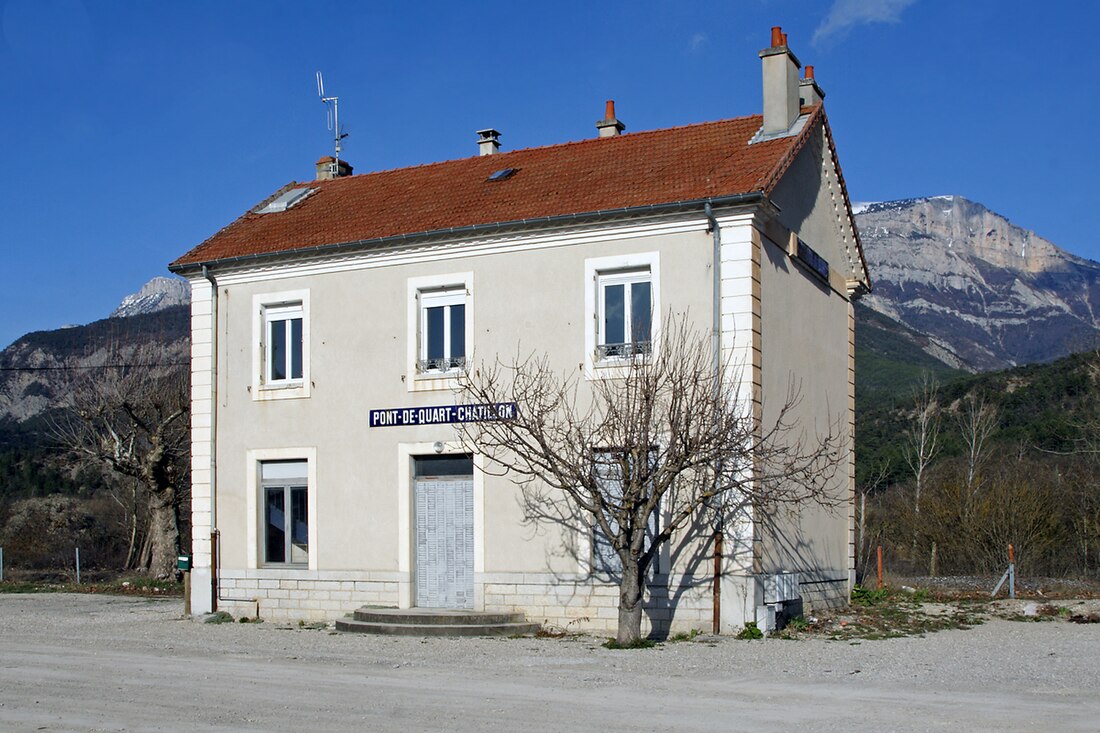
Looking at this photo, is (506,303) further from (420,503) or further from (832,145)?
(832,145)

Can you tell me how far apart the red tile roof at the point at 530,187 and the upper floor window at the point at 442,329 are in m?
1.04

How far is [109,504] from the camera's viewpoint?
44.8 meters

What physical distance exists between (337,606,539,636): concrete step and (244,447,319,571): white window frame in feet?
6.42

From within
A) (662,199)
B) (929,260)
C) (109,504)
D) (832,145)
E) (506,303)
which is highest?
(929,260)

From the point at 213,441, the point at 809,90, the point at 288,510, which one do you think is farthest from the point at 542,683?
the point at 809,90

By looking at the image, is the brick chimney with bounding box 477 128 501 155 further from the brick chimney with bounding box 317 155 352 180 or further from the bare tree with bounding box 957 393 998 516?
the bare tree with bounding box 957 393 998 516

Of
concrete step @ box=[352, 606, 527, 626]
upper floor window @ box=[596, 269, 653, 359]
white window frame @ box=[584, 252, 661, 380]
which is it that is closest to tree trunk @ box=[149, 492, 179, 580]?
concrete step @ box=[352, 606, 527, 626]

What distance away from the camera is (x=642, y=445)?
1412 centimetres

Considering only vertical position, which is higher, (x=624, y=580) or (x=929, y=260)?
(x=929, y=260)

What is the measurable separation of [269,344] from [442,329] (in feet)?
10.6

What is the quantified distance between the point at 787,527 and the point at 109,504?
34.1 m

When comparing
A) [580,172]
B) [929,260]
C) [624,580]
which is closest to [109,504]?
[580,172]

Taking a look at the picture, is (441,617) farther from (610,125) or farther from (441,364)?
(610,125)

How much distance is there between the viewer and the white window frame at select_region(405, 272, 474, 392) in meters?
17.6
